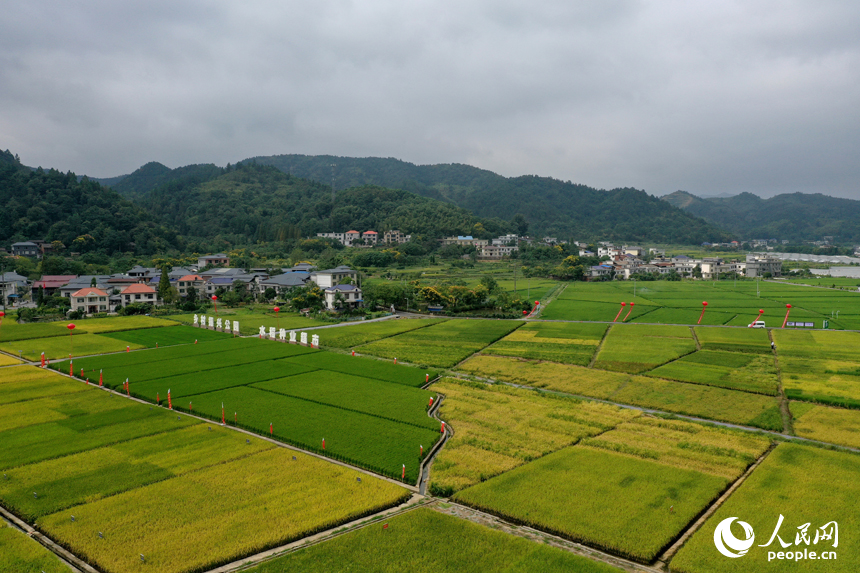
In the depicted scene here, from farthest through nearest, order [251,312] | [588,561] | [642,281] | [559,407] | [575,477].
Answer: [642,281] < [251,312] < [559,407] < [575,477] < [588,561]

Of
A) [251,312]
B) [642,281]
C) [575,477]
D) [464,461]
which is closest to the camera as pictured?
[575,477]

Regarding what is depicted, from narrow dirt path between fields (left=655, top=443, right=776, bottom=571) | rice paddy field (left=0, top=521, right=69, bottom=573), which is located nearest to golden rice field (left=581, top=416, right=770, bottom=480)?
narrow dirt path between fields (left=655, top=443, right=776, bottom=571)

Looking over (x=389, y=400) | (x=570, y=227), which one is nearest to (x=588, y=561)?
(x=389, y=400)

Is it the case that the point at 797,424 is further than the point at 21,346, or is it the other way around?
the point at 21,346

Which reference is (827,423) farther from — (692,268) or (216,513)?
(692,268)

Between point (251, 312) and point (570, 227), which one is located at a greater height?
point (570, 227)

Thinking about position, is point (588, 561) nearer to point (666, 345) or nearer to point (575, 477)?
point (575, 477)
